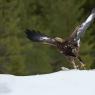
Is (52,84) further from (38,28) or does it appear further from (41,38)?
(38,28)

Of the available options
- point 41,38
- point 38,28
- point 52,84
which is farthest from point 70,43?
point 38,28

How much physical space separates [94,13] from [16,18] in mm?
7266

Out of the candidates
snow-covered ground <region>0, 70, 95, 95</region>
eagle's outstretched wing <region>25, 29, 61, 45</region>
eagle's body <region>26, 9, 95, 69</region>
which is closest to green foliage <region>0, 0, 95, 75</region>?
eagle's outstretched wing <region>25, 29, 61, 45</region>

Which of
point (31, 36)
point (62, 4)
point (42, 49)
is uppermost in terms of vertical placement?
point (31, 36)

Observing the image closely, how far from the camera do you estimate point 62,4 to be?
12.6 m

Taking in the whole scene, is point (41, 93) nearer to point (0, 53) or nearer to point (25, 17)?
point (0, 53)

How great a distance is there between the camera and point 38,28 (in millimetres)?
12828

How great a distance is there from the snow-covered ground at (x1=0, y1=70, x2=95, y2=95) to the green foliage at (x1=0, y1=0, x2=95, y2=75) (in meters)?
7.06

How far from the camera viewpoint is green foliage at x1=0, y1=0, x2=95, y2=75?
11002 mm

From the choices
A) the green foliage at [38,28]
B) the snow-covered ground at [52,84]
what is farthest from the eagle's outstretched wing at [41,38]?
the green foliage at [38,28]

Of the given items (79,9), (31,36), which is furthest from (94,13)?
(79,9)

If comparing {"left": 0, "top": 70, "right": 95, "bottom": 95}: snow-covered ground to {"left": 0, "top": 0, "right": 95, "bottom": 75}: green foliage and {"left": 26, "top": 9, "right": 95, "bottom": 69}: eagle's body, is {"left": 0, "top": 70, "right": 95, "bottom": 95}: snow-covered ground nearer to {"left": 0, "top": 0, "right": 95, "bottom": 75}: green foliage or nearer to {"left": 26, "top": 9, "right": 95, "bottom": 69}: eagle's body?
{"left": 26, "top": 9, "right": 95, "bottom": 69}: eagle's body

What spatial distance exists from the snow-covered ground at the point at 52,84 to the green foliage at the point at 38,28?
7065mm

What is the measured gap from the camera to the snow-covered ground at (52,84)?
10.1 ft
